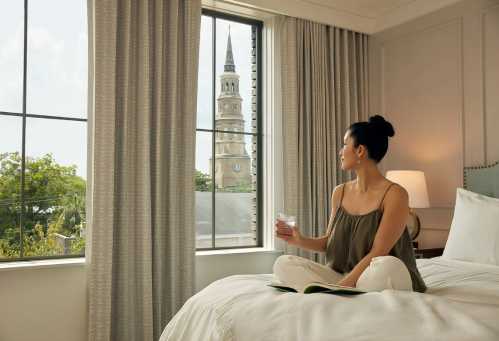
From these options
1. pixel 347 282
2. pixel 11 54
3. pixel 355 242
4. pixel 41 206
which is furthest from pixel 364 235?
pixel 11 54

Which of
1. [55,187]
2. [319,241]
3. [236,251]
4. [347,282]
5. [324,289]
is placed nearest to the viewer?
[324,289]

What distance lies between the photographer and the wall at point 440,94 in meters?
3.87

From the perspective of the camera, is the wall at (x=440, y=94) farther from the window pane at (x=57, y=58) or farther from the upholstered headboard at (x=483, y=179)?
the window pane at (x=57, y=58)

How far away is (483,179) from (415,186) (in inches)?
19.0

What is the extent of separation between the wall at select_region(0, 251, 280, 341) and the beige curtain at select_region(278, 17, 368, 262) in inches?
67.0

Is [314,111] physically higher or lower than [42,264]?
higher

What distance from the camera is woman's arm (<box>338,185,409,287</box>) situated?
7.39 feet

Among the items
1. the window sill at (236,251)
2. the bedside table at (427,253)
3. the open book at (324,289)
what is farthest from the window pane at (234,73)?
the open book at (324,289)

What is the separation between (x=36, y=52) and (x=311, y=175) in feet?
7.61

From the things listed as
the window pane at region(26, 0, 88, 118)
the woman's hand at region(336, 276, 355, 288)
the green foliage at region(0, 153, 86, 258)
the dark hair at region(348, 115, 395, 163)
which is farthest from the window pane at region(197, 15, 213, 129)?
the woman's hand at region(336, 276, 355, 288)

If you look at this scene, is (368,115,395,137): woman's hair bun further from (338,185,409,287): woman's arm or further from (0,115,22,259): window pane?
(0,115,22,259): window pane

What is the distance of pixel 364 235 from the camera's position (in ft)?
7.93

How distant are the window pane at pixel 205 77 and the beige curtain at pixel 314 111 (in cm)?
60

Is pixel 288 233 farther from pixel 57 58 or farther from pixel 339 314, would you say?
pixel 57 58
